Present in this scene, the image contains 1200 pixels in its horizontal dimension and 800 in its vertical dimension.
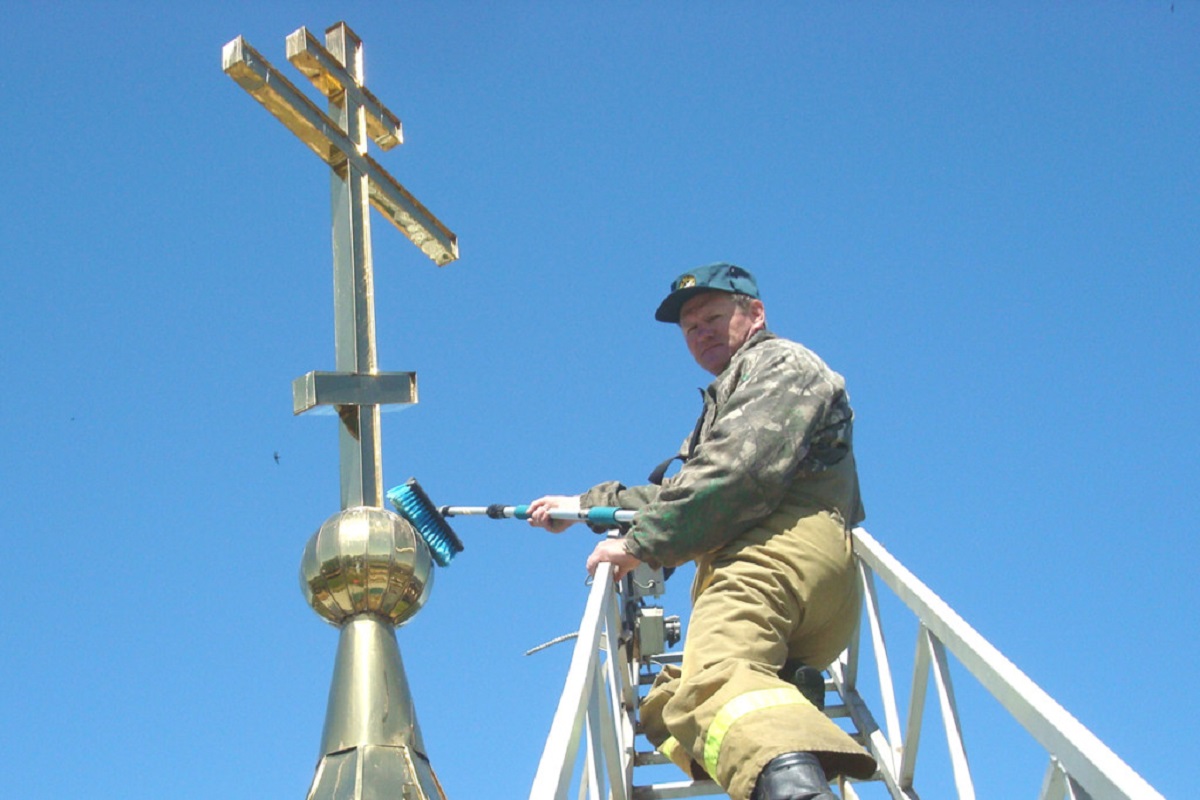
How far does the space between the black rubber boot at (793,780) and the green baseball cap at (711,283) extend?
75.6 inches

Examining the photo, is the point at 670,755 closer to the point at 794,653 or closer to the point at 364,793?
the point at 794,653

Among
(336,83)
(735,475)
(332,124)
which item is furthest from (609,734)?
(336,83)

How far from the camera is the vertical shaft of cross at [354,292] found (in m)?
4.39

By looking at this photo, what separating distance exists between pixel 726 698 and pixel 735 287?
169cm

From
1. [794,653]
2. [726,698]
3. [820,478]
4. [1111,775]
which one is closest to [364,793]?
[726,698]

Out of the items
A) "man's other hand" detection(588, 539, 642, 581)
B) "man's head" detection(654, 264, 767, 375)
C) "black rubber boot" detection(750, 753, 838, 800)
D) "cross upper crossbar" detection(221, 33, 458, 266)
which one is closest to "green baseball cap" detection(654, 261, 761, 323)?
"man's head" detection(654, 264, 767, 375)

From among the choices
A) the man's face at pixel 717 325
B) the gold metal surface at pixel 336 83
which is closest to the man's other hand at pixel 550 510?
the man's face at pixel 717 325

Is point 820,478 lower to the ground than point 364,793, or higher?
higher

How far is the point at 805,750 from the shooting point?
3061 millimetres

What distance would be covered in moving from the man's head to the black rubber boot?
176 centimetres

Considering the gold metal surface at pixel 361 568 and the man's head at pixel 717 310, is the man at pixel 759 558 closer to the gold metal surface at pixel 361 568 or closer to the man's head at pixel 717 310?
the man's head at pixel 717 310

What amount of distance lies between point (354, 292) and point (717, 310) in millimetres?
1342

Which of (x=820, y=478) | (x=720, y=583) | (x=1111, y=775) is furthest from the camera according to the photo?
(x=820, y=478)

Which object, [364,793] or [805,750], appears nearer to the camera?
[805,750]
